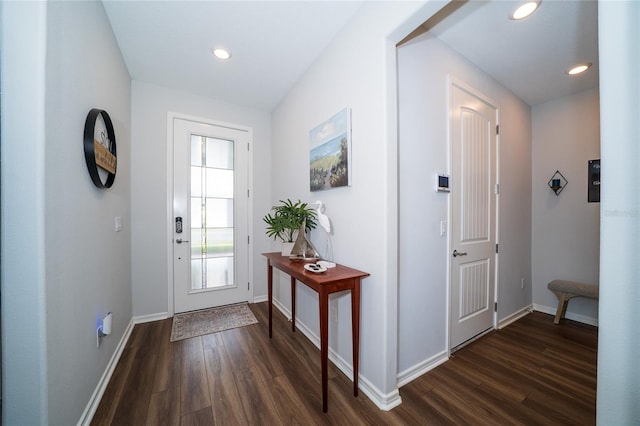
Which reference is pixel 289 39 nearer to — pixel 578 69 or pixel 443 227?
pixel 443 227

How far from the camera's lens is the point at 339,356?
182 centimetres

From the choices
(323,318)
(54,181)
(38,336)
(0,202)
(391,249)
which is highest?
(54,181)

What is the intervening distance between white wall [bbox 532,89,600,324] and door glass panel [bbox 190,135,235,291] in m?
4.07

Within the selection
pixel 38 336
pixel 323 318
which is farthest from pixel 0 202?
pixel 323 318

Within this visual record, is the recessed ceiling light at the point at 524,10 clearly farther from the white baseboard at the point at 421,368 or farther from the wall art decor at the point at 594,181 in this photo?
the white baseboard at the point at 421,368

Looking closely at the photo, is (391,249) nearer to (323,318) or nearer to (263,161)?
(323,318)

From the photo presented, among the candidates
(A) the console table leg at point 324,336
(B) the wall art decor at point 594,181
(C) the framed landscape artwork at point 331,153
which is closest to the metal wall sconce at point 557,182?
(B) the wall art decor at point 594,181

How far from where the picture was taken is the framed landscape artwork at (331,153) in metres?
1.73

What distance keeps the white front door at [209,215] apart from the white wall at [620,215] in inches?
123

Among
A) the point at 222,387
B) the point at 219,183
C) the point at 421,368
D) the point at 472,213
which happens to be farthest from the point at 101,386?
the point at 472,213

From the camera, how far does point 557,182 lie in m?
2.72

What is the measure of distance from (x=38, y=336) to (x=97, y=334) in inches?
28.2

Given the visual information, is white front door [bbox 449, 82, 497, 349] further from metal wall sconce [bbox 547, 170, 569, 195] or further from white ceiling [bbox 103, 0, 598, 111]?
metal wall sconce [bbox 547, 170, 569, 195]

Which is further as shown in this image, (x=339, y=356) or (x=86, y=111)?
(x=339, y=356)
